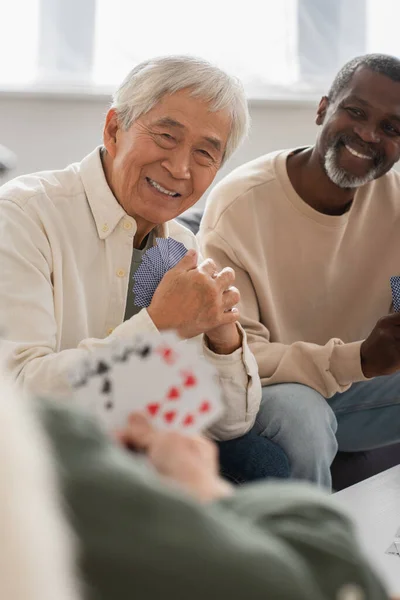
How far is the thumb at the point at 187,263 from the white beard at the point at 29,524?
1066 mm

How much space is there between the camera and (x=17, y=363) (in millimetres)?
1315

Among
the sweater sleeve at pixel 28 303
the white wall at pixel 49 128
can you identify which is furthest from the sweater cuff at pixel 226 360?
the white wall at pixel 49 128

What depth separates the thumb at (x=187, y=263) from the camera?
149 centimetres

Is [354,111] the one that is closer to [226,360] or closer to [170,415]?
[226,360]

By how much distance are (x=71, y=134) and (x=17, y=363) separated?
2087 mm

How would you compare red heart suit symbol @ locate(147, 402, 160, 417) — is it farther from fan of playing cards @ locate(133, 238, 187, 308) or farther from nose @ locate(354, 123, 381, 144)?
nose @ locate(354, 123, 381, 144)

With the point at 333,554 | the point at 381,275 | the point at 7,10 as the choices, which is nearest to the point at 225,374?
the point at 381,275

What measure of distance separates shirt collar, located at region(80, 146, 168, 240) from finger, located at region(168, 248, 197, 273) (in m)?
0.19

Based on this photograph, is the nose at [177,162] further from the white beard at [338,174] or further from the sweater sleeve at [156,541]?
the sweater sleeve at [156,541]

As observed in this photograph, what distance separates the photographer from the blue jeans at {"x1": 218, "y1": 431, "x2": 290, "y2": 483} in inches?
67.1

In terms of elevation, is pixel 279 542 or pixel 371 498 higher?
pixel 279 542

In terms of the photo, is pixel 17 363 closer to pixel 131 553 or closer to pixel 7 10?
pixel 131 553

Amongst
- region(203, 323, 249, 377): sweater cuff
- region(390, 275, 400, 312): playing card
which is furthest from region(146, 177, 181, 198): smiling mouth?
region(390, 275, 400, 312): playing card

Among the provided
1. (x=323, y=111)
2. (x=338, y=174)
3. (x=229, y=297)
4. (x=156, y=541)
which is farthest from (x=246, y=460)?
(x=156, y=541)
